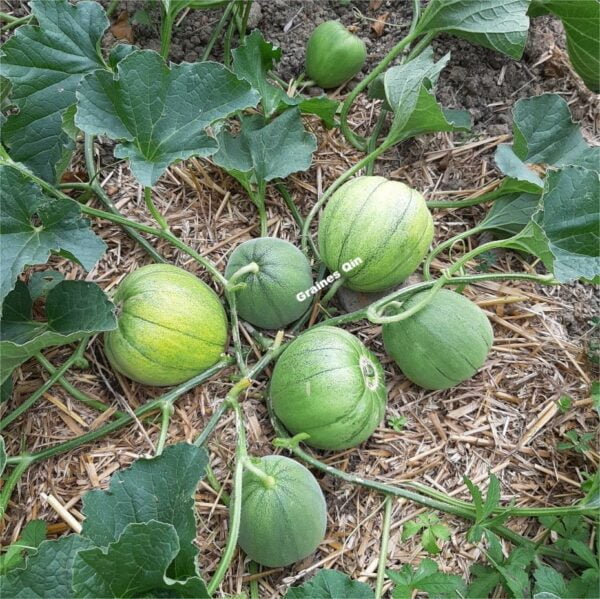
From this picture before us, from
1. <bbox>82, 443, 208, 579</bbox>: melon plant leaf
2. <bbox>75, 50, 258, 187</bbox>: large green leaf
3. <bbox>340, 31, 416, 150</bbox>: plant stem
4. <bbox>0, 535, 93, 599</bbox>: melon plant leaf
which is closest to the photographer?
<bbox>0, 535, 93, 599</bbox>: melon plant leaf

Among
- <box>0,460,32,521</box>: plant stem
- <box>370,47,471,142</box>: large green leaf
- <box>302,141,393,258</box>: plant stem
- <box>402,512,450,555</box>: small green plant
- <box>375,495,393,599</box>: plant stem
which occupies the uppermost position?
<box>370,47,471,142</box>: large green leaf

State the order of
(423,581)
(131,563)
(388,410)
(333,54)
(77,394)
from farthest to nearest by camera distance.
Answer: (333,54) < (388,410) < (77,394) < (423,581) < (131,563)

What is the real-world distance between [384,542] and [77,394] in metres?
1.02

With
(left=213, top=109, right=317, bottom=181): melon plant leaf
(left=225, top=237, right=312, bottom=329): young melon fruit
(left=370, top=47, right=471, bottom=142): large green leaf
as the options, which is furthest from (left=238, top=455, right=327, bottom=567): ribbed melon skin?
(left=370, top=47, right=471, bottom=142): large green leaf

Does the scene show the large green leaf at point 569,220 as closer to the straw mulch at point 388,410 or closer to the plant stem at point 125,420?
the straw mulch at point 388,410

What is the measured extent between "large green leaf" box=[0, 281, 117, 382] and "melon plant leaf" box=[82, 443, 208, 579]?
392mm

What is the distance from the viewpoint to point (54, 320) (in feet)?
5.94

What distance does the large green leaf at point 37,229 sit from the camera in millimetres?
1659

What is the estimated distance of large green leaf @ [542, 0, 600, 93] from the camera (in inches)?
83.4

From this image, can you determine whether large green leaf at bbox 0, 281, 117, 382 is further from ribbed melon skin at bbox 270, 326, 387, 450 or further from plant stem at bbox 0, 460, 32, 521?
ribbed melon skin at bbox 270, 326, 387, 450

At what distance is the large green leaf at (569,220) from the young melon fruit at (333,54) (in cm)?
93

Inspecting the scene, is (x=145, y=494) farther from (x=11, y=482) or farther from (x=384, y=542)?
(x=384, y=542)

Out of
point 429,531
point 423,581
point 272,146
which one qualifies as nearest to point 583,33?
point 272,146

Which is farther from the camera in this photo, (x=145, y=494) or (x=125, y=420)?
(x=125, y=420)
